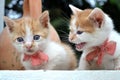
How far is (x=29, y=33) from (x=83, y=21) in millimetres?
191

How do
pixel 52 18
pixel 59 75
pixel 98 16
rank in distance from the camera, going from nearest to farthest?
pixel 59 75 < pixel 98 16 < pixel 52 18

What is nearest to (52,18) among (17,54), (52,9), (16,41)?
(52,9)

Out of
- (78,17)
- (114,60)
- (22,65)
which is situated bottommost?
(22,65)

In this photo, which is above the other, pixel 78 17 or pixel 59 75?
pixel 78 17

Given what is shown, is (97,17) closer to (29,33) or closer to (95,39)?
(95,39)

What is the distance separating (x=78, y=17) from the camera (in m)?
1.52

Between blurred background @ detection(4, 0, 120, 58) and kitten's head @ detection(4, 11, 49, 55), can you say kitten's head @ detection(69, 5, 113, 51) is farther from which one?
blurred background @ detection(4, 0, 120, 58)

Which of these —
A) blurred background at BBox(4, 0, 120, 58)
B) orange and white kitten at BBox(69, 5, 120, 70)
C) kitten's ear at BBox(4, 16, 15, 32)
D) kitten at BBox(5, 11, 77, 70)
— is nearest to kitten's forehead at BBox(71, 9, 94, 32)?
orange and white kitten at BBox(69, 5, 120, 70)

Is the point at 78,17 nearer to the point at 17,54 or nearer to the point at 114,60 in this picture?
the point at 114,60

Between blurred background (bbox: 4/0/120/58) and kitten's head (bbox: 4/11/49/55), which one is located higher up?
kitten's head (bbox: 4/11/49/55)

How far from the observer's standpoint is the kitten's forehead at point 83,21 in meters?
1.47

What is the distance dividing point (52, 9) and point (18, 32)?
61cm

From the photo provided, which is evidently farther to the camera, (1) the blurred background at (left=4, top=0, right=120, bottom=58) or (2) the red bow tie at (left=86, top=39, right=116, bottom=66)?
(1) the blurred background at (left=4, top=0, right=120, bottom=58)

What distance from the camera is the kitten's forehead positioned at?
4.83 feet
